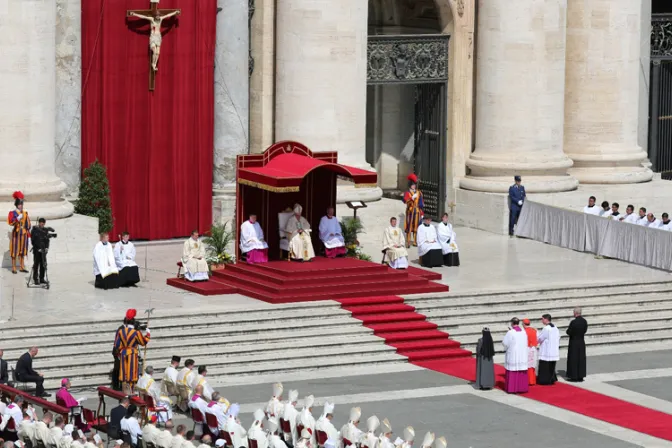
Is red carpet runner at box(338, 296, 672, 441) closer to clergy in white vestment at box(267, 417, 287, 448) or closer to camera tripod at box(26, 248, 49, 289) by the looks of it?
camera tripod at box(26, 248, 49, 289)

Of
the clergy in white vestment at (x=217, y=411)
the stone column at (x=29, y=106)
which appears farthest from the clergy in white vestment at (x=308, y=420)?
the stone column at (x=29, y=106)

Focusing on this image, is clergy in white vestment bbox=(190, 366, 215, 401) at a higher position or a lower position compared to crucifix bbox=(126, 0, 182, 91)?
lower

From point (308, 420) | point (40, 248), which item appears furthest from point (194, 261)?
point (308, 420)

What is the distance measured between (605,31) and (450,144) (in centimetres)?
531

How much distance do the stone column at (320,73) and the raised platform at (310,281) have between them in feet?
21.4

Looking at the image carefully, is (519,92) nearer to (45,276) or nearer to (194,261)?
(194,261)

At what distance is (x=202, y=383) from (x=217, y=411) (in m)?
1.12

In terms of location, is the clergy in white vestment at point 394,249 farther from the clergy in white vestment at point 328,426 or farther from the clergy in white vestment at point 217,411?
the clergy in white vestment at point 328,426

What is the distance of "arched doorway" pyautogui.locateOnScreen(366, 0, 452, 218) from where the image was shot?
48.0 m

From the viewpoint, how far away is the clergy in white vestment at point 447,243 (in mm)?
A: 41875

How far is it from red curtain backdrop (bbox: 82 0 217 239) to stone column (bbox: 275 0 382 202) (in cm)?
178

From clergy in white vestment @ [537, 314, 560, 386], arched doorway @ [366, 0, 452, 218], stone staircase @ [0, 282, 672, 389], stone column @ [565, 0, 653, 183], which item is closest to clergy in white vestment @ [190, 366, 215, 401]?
stone staircase @ [0, 282, 672, 389]

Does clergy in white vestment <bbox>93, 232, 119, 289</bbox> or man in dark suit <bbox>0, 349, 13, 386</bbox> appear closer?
man in dark suit <bbox>0, 349, 13, 386</bbox>

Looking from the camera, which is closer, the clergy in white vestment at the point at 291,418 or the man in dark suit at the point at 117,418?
the man in dark suit at the point at 117,418
